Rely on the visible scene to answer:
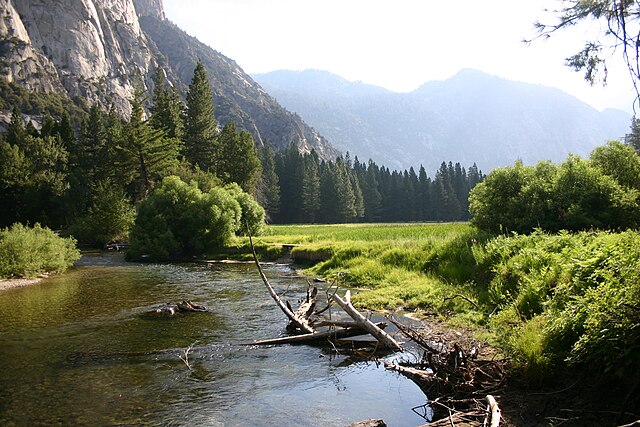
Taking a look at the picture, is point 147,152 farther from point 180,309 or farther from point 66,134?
point 180,309

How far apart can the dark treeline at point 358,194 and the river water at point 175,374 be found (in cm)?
8908

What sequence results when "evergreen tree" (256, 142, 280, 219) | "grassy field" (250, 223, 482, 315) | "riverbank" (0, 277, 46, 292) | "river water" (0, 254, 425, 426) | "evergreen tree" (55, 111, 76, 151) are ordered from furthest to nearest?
"evergreen tree" (256, 142, 280, 219) < "evergreen tree" (55, 111, 76, 151) < "riverbank" (0, 277, 46, 292) < "grassy field" (250, 223, 482, 315) < "river water" (0, 254, 425, 426)

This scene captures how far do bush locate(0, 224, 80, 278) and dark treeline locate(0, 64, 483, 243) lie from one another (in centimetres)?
2000

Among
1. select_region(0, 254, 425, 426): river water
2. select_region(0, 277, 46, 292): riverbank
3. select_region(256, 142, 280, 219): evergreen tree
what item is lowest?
select_region(0, 277, 46, 292): riverbank

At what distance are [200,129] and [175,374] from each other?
71.1 meters

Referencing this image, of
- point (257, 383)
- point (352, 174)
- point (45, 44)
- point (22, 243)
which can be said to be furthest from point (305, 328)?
point (45, 44)

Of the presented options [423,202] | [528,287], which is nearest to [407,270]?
[528,287]

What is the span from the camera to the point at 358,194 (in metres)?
113

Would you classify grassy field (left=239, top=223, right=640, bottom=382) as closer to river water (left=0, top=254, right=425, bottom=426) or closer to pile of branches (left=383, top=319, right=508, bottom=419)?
pile of branches (left=383, top=319, right=508, bottom=419)

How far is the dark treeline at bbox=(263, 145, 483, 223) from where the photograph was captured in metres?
107

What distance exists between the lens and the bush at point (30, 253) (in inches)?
976

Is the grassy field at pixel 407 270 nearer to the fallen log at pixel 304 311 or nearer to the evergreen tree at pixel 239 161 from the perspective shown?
the fallen log at pixel 304 311

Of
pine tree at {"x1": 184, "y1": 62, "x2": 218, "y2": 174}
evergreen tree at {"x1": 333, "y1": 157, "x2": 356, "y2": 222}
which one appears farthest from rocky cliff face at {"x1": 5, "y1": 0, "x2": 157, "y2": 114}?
evergreen tree at {"x1": 333, "y1": 157, "x2": 356, "y2": 222}

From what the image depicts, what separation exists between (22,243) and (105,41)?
578ft
